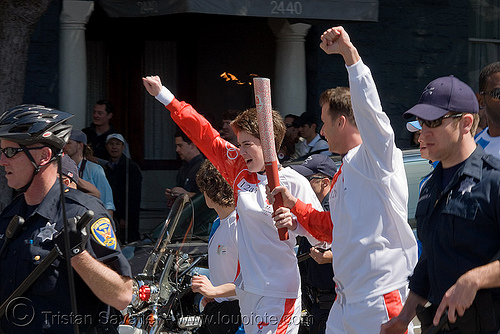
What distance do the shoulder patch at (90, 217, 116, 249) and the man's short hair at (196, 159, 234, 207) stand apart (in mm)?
1884

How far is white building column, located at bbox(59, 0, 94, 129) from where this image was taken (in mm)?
9641

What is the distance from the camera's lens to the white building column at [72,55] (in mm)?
9641

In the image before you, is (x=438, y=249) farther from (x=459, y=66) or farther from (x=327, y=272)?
(x=459, y=66)

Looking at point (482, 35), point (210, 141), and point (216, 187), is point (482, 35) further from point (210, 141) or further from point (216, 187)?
point (210, 141)

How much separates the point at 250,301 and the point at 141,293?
41.0 inches

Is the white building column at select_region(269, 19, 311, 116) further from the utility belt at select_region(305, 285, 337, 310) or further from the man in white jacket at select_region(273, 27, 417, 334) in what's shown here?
the man in white jacket at select_region(273, 27, 417, 334)

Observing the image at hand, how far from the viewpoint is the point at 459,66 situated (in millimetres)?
11719

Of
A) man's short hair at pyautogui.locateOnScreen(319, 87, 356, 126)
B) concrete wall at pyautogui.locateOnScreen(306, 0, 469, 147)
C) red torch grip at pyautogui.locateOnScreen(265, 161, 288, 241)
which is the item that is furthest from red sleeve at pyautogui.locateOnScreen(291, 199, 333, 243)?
concrete wall at pyautogui.locateOnScreen(306, 0, 469, 147)

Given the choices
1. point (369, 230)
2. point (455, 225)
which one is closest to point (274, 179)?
point (369, 230)

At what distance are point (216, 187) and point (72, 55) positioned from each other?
5204 mm

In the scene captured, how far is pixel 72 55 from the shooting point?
9703 millimetres

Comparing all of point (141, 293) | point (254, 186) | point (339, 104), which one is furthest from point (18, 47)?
point (339, 104)

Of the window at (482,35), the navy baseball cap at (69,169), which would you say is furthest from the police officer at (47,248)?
the window at (482,35)

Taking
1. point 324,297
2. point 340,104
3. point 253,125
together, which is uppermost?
point 340,104
